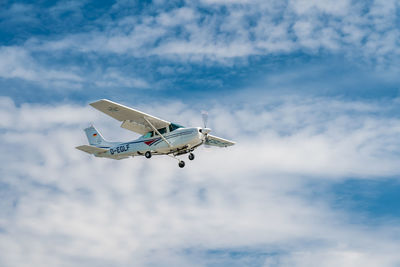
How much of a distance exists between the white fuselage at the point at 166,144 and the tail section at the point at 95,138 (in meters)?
2.67

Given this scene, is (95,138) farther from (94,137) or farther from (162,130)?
(162,130)

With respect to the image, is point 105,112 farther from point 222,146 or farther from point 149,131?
point 222,146

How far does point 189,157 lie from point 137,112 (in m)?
5.34

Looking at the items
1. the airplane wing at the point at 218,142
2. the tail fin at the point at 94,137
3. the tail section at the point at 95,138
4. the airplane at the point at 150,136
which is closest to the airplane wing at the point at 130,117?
the airplane at the point at 150,136

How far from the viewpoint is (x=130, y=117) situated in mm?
40844

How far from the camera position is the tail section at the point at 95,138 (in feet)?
150

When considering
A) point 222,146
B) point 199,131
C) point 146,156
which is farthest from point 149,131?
point 222,146

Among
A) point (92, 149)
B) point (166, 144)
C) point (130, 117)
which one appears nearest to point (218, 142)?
point (166, 144)

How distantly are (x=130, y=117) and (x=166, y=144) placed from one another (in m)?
3.68

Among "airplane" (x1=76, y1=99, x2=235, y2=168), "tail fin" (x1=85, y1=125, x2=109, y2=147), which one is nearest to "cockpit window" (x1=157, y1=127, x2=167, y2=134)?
"airplane" (x1=76, y1=99, x2=235, y2=168)

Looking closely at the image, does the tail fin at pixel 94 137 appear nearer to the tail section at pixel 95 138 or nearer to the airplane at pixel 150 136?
the tail section at pixel 95 138

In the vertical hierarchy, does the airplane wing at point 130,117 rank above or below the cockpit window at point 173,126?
above

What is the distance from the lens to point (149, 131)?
41.6 metres

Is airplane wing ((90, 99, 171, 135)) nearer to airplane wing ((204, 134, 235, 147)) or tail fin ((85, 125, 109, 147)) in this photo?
tail fin ((85, 125, 109, 147))
